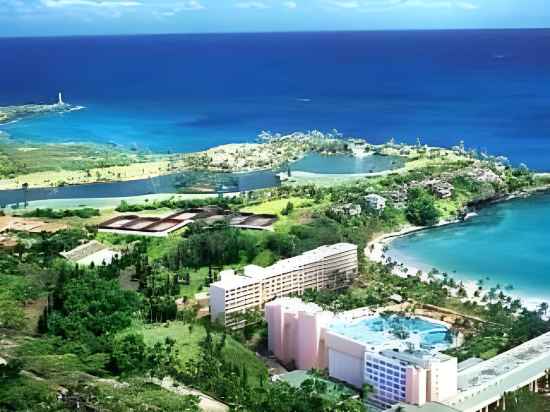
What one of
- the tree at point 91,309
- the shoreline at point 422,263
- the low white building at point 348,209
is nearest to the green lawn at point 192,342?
the tree at point 91,309

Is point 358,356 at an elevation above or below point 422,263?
above

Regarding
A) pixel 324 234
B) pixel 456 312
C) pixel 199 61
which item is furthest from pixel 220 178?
pixel 199 61

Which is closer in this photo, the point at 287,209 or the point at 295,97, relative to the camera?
the point at 287,209

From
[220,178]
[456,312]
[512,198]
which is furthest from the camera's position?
[220,178]

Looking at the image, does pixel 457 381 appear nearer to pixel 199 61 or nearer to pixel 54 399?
pixel 54 399

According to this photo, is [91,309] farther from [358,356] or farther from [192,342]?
[358,356]

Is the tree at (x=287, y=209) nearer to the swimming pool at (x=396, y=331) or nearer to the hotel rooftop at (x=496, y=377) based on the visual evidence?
the swimming pool at (x=396, y=331)

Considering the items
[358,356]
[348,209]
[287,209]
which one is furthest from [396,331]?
[287,209]
